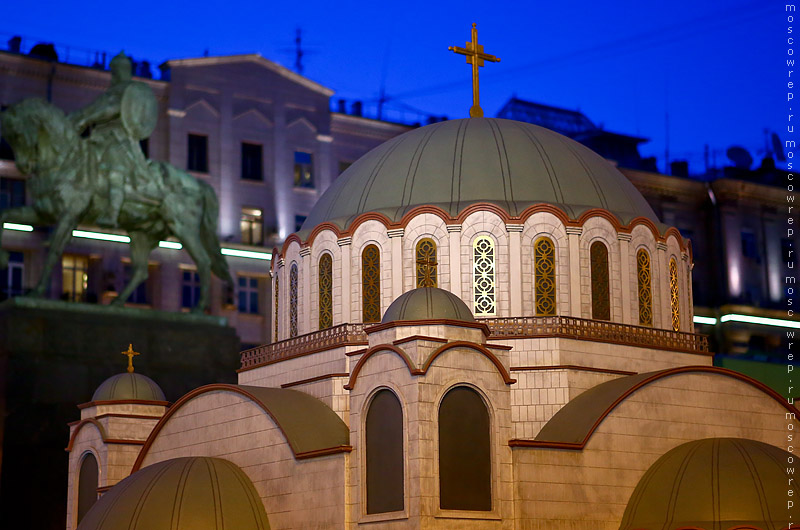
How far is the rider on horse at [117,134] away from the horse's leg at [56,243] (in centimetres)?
112

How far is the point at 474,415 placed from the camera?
2755 centimetres

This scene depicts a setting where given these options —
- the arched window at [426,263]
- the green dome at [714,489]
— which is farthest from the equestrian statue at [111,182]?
the green dome at [714,489]

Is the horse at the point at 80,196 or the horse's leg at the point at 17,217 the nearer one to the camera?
the horse's leg at the point at 17,217

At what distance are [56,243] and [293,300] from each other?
10.5m

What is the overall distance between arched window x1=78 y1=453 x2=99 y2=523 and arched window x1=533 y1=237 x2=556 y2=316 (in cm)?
1158

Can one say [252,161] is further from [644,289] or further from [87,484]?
[644,289]

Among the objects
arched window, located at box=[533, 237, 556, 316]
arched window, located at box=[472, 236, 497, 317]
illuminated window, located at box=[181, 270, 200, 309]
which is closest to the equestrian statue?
illuminated window, located at box=[181, 270, 200, 309]

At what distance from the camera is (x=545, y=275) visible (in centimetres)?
3200

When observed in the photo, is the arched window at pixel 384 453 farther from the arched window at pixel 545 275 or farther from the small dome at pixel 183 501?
the arched window at pixel 545 275

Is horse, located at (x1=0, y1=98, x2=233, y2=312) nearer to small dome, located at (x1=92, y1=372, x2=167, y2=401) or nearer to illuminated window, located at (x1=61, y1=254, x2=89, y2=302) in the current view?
small dome, located at (x1=92, y1=372, x2=167, y2=401)

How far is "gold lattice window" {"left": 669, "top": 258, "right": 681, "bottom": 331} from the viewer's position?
34031mm

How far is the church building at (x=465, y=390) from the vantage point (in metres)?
27.3

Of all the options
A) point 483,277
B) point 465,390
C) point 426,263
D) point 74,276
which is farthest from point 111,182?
point 465,390

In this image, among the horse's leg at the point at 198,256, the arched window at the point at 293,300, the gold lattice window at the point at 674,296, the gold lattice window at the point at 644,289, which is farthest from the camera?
the horse's leg at the point at 198,256
